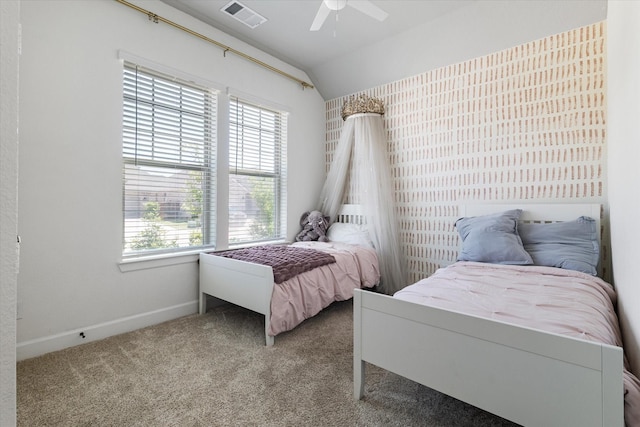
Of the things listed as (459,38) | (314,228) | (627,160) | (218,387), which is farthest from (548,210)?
(218,387)

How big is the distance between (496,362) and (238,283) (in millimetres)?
1916

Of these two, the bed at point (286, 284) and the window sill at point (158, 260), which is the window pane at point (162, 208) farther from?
the bed at point (286, 284)

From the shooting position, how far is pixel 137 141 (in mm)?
2584

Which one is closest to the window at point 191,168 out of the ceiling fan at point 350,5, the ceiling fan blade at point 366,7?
the ceiling fan at point 350,5

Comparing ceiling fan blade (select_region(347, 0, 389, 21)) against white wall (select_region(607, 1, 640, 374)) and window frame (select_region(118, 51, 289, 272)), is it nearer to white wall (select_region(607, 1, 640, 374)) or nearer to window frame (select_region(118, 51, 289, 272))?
white wall (select_region(607, 1, 640, 374))

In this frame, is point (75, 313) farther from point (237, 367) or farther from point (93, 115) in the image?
point (93, 115)

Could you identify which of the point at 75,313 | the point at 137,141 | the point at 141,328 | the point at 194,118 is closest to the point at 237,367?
the point at 141,328

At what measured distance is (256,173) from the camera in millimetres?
3543

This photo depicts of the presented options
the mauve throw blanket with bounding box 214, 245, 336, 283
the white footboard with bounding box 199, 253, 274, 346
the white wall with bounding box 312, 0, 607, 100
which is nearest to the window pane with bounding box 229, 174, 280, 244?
the mauve throw blanket with bounding box 214, 245, 336, 283

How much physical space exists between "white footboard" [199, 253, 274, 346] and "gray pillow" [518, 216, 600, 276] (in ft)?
6.86

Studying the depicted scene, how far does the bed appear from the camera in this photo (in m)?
2.28

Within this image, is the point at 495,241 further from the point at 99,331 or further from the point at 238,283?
the point at 99,331

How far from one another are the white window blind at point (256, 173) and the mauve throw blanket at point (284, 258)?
0.50 m

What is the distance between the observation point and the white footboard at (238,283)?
2271mm
